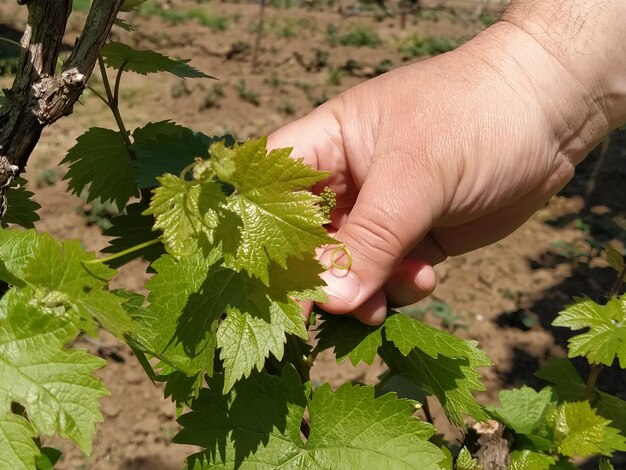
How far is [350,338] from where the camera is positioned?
144 centimetres

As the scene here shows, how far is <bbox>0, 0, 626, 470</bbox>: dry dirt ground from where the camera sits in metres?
3.73

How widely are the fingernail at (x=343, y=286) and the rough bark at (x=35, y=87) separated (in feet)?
2.12

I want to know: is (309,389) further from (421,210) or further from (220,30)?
(220,30)

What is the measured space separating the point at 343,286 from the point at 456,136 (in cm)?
53

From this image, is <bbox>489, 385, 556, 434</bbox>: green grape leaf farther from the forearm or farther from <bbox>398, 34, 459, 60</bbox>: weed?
<bbox>398, 34, 459, 60</bbox>: weed

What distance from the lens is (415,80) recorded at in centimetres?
176

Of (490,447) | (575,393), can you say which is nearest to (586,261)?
(575,393)

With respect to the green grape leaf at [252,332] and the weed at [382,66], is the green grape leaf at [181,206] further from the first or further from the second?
the weed at [382,66]

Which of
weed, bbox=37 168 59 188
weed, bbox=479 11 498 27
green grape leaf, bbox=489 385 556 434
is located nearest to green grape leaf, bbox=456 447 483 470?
green grape leaf, bbox=489 385 556 434

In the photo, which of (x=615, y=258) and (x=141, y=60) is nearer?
(x=141, y=60)

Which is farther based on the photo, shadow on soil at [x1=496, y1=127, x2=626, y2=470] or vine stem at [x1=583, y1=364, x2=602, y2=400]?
shadow on soil at [x1=496, y1=127, x2=626, y2=470]

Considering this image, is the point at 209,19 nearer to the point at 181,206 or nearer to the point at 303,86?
the point at 303,86

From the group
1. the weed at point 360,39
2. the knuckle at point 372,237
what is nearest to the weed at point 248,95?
the weed at point 360,39

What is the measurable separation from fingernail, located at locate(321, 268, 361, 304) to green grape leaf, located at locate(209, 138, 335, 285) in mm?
378
